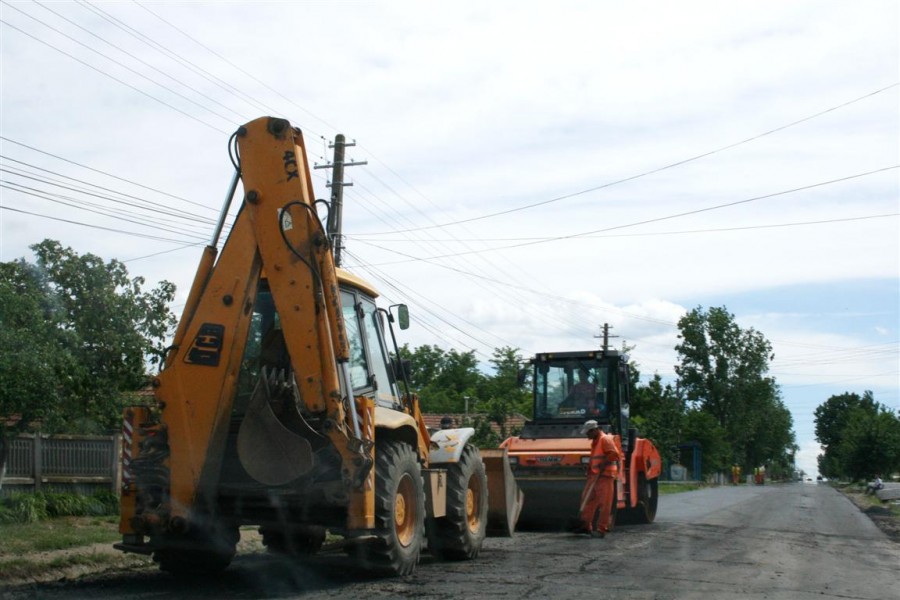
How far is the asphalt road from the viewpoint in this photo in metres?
8.80

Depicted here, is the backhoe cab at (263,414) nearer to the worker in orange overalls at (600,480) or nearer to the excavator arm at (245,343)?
the excavator arm at (245,343)

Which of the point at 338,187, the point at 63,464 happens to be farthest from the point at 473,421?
the point at 63,464

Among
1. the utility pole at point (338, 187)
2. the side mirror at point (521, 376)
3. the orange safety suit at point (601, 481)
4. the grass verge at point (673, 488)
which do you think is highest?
the utility pole at point (338, 187)

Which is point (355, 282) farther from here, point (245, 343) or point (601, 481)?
point (601, 481)

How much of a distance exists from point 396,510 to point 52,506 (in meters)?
8.45

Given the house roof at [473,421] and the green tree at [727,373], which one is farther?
the green tree at [727,373]

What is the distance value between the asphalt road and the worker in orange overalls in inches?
12.8

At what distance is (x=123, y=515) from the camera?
8961 millimetres

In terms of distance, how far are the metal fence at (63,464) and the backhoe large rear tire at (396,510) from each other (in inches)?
342

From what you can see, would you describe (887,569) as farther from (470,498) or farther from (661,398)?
(661,398)

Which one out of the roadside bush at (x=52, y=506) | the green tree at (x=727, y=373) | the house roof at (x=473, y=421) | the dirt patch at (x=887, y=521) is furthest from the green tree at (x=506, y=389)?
the green tree at (x=727, y=373)

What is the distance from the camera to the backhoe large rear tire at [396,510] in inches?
363

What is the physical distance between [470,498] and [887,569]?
4.82 metres

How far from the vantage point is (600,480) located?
15078mm
